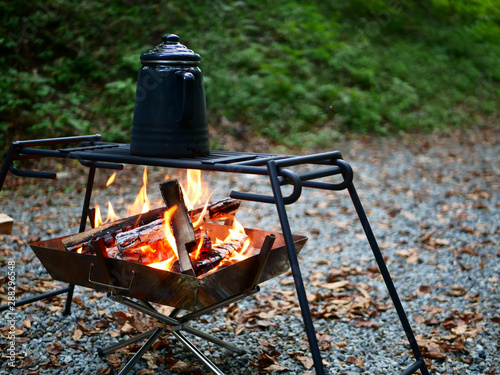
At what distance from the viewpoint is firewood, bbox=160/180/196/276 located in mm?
2201

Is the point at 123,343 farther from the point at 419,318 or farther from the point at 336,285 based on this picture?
the point at 419,318

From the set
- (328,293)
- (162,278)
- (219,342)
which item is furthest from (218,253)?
(328,293)

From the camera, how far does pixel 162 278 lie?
2029 millimetres

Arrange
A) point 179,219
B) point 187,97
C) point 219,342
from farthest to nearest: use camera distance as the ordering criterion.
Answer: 1. point 219,342
2. point 179,219
3. point 187,97

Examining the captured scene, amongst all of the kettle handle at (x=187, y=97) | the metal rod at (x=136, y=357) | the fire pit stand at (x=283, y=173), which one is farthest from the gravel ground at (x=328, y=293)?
the kettle handle at (x=187, y=97)

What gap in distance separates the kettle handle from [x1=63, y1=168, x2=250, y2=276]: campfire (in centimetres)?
33

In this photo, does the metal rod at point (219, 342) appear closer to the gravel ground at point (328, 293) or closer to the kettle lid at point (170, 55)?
the gravel ground at point (328, 293)

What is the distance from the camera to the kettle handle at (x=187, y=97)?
2010mm

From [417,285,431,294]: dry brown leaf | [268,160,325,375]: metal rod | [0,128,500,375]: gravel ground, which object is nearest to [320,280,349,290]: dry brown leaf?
[0,128,500,375]: gravel ground

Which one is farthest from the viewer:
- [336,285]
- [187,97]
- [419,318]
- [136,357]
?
[336,285]

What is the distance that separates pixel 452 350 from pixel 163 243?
1.72m

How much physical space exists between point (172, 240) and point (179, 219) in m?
0.10

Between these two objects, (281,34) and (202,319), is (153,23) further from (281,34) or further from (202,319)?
(202,319)

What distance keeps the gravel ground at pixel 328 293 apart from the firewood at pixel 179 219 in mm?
726
